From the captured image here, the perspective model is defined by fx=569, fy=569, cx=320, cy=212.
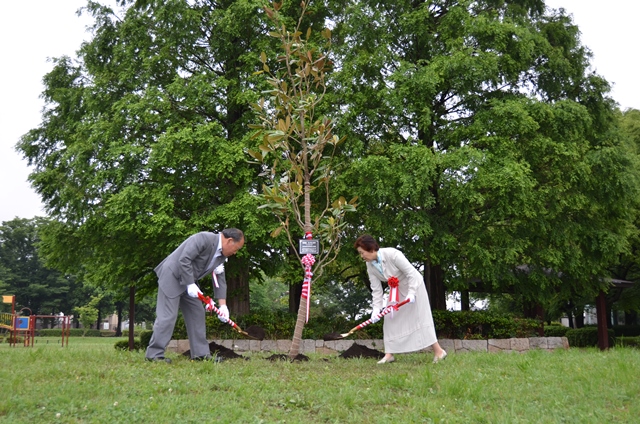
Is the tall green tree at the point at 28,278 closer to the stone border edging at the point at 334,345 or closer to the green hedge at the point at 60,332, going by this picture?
the green hedge at the point at 60,332

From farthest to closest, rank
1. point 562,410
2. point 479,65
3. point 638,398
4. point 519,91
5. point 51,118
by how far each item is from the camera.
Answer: point 51,118 < point 519,91 < point 479,65 < point 638,398 < point 562,410

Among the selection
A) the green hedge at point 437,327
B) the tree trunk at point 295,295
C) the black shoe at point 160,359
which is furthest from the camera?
the tree trunk at point 295,295

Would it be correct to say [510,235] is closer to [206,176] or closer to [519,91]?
[519,91]

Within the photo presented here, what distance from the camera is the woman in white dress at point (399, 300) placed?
6973mm

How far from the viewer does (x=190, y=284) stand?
6371 mm

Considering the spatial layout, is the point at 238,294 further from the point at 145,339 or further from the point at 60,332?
the point at 60,332

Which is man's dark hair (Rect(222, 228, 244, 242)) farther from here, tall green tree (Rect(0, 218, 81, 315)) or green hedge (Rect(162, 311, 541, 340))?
tall green tree (Rect(0, 218, 81, 315))

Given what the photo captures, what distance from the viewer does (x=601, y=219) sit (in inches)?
558

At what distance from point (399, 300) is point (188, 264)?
271 centimetres

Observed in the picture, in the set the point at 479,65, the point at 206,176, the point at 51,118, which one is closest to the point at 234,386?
the point at 206,176

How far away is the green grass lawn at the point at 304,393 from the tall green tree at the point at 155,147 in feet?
22.1

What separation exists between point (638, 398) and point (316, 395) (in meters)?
2.66

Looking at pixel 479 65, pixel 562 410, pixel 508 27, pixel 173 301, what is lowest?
pixel 562 410

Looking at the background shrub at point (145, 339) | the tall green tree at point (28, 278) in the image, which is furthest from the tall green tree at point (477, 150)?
the tall green tree at point (28, 278)
